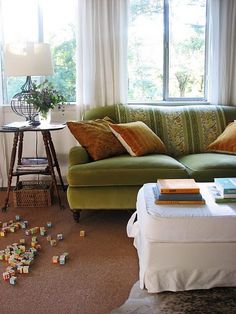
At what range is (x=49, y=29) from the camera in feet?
12.3

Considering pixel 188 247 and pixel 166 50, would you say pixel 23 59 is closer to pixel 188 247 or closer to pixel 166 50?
pixel 166 50

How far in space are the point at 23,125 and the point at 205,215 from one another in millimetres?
2036

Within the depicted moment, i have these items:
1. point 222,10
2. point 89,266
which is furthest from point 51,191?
point 222,10

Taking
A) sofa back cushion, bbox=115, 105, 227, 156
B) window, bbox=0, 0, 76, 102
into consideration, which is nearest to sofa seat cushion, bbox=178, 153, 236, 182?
sofa back cushion, bbox=115, 105, 227, 156

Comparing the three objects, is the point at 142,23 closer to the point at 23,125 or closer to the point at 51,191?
the point at 23,125

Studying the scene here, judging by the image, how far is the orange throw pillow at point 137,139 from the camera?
301 centimetres

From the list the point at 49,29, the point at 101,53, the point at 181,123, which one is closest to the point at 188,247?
the point at 181,123

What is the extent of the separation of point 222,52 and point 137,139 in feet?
4.46

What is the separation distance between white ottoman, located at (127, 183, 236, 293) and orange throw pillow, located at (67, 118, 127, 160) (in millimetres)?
1091

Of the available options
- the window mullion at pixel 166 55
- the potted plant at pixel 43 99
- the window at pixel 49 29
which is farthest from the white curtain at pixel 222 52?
the potted plant at pixel 43 99

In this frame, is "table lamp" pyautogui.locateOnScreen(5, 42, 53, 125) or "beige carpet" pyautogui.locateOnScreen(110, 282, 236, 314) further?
"table lamp" pyautogui.locateOnScreen(5, 42, 53, 125)

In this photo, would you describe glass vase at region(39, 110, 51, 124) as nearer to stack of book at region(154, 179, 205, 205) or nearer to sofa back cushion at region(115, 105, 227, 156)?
sofa back cushion at region(115, 105, 227, 156)

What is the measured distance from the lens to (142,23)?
375cm

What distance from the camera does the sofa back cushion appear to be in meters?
3.37
